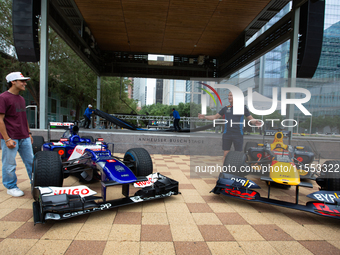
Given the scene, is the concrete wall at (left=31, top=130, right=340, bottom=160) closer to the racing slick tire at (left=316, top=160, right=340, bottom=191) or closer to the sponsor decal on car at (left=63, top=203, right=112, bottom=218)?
the racing slick tire at (left=316, top=160, right=340, bottom=191)

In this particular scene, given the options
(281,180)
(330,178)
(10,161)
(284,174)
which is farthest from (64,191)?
(330,178)

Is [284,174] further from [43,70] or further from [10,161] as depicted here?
[43,70]

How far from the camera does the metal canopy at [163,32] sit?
8.68m

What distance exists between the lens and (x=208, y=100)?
4102mm

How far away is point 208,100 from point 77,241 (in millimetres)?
3217

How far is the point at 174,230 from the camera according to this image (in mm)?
2197

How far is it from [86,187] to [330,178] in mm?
3642

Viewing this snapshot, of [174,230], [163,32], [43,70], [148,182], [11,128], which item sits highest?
[163,32]

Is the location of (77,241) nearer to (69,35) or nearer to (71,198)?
(71,198)

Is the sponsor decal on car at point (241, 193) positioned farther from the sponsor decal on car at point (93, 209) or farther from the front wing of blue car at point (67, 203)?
the sponsor decal on car at point (93, 209)

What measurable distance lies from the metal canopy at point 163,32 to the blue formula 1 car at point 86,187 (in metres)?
7.67

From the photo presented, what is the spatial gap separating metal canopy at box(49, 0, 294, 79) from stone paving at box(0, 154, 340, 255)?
26.6 feet

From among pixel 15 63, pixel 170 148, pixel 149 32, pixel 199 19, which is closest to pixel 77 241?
pixel 170 148

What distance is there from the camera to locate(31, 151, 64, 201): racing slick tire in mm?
2609
